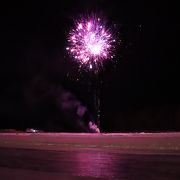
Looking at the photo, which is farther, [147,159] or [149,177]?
[147,159]

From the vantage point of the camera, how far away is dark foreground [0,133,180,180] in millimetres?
17234

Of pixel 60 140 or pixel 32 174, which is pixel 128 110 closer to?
pixel 60 140

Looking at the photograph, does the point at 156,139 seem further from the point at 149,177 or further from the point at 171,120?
the point at 171,120

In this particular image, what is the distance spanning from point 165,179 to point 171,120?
38.7 metres

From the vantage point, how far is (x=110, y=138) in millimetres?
31094

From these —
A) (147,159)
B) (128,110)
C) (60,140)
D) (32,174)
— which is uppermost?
(32,174)

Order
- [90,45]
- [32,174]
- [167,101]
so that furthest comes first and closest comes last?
[167,101]
[90,45]
[32,174]

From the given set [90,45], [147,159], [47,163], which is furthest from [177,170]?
[90,45]

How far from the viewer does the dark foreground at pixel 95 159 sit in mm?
17234

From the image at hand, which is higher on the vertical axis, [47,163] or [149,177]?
[149,177]

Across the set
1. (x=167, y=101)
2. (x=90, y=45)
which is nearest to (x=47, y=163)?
(x=90, y=45)

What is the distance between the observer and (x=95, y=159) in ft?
76.7

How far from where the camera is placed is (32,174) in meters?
17.2

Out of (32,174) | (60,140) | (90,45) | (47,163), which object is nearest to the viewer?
(32,174)
